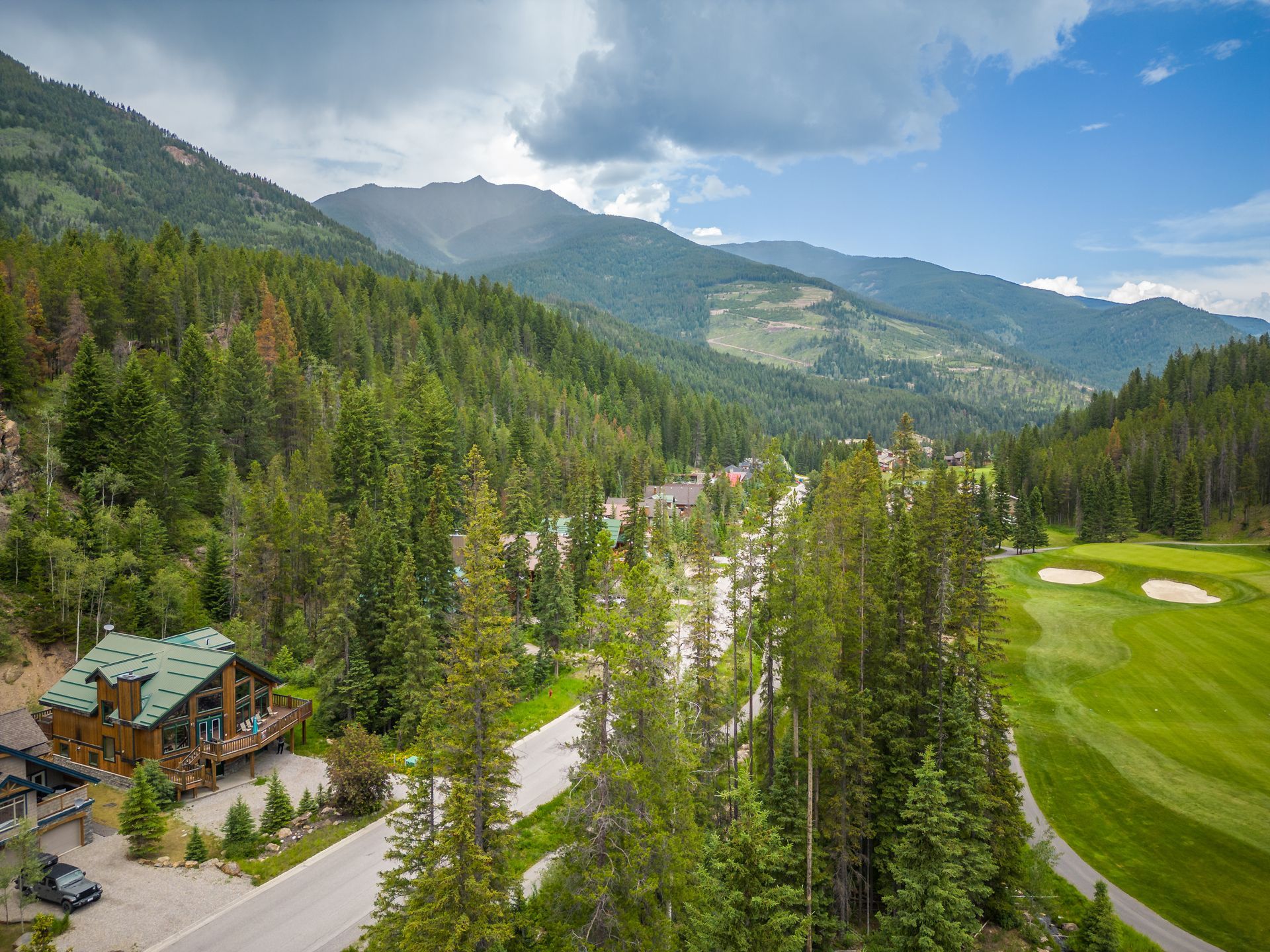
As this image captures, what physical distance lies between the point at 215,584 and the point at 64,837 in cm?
2309

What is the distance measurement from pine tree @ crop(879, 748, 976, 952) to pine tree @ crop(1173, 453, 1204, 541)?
96563 millimetres

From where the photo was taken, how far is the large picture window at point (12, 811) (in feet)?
83.9

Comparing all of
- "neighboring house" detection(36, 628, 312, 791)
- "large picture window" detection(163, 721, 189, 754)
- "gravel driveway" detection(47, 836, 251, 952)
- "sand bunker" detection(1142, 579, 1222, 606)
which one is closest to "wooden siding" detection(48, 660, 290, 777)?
"neighboring house" detection(36, 628, 312, 791)

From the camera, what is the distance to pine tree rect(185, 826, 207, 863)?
2634 cm

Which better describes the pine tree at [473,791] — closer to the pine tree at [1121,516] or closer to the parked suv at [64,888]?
the parked suv at [64,888]

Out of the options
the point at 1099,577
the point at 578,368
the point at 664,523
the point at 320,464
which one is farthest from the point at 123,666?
the point at 578,368

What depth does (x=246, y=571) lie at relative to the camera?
47.7 meters

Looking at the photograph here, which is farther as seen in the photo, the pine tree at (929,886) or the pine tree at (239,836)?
the pine tree at (239,836)

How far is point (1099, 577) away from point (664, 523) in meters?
47.7

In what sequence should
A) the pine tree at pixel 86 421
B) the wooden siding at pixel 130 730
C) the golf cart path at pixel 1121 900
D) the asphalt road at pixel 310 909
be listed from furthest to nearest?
the pine tree at pixel 86 421 → the wooden siding at pixel 130 730 → the golf cart path at pixel 1121 900 → the asphalt road at pixel 310 909

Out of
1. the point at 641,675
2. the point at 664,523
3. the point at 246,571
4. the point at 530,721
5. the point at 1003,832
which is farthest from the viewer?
the point at 664,523

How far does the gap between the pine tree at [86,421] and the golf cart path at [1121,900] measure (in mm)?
64441

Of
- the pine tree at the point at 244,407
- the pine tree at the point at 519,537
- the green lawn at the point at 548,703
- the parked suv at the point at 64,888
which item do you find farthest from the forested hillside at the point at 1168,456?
the parked suv at the point at 64,888

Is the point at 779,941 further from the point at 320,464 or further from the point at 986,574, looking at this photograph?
the point at 320,464
